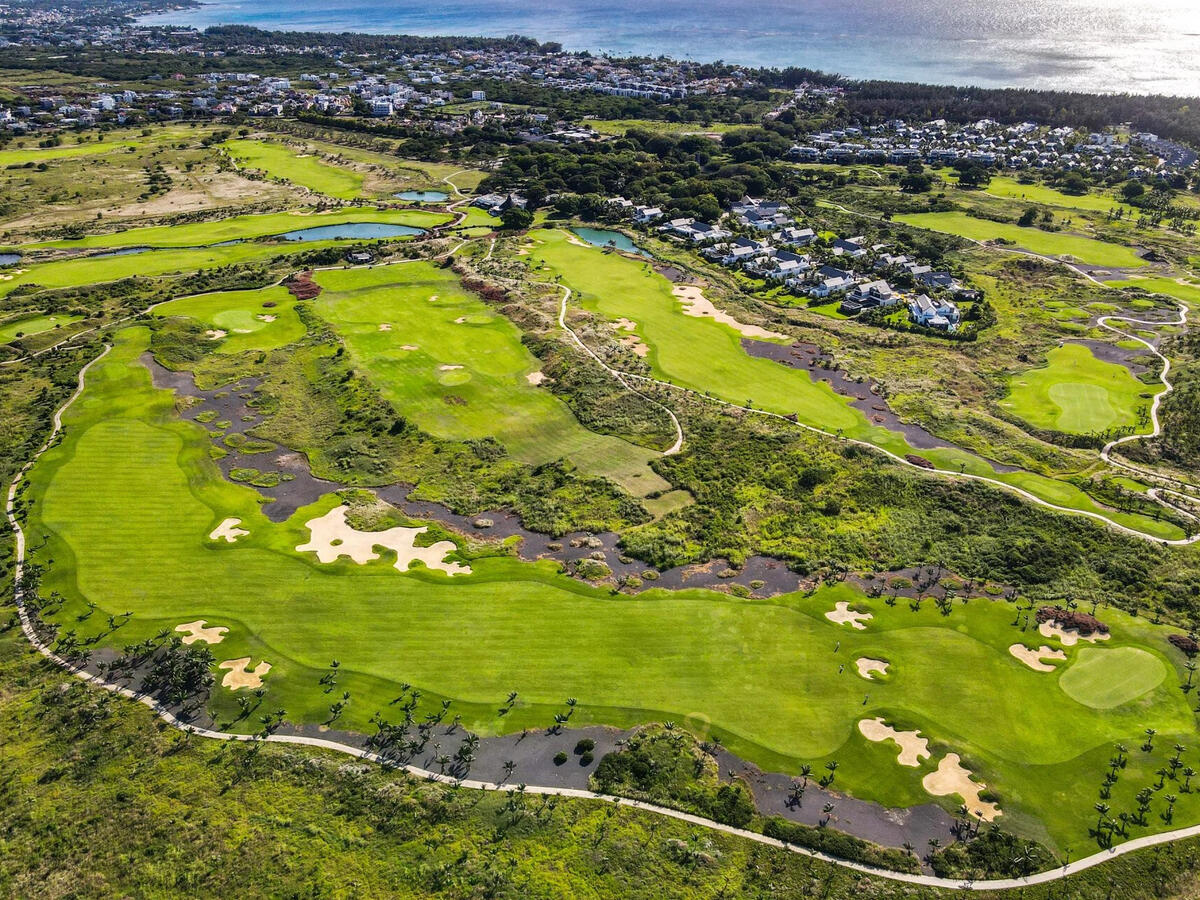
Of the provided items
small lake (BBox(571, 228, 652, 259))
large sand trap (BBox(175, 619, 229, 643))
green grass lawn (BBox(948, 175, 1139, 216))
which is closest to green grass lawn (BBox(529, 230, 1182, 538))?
small lake (BBox(571, 228, 652, 259))

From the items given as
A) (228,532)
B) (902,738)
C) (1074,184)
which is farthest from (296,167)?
(1074,184)

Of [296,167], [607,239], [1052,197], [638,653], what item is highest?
[296,167]

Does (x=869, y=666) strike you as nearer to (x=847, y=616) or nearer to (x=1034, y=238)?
(x=847, y=616)

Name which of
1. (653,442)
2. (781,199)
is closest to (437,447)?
(653,442)

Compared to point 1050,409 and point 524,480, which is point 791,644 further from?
point 1050,409

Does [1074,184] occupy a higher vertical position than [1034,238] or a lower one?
A: higher
